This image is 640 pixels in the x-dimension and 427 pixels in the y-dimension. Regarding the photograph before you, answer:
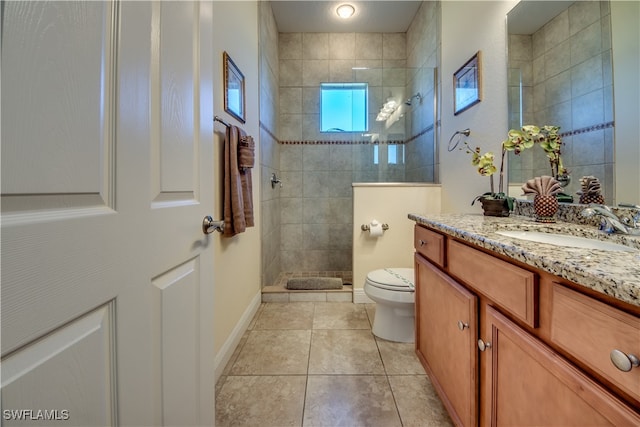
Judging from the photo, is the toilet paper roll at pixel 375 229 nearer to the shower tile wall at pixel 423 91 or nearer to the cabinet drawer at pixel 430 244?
the shower tile wall at pixel 423 91

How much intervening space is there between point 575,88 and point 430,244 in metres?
0.91

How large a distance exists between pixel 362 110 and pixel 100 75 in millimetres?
2772

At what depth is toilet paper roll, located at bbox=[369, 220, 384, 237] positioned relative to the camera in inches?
91.3

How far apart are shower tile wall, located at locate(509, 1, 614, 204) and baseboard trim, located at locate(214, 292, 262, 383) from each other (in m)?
1.90

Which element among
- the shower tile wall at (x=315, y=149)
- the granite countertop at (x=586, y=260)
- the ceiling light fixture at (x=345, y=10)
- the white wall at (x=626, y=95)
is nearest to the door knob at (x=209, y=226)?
the granite countertop at (x=586, y=260)

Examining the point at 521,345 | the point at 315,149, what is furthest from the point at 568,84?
the point at 315,149

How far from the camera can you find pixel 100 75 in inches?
18.1

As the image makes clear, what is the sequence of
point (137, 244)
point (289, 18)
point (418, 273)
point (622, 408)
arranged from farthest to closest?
point (289, 18)
point (418, 273)
point (137, 244)
point (622, 408)

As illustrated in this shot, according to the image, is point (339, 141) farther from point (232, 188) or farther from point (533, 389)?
point (533, 389)

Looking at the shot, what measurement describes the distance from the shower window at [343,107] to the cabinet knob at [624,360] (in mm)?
2765

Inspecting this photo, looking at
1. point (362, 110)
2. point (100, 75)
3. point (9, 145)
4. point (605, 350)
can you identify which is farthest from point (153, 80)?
point (362, 110)

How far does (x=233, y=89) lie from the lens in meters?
1.67

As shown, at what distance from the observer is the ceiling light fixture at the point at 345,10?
2.69 meters

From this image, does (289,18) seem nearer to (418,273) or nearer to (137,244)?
(418,273)
